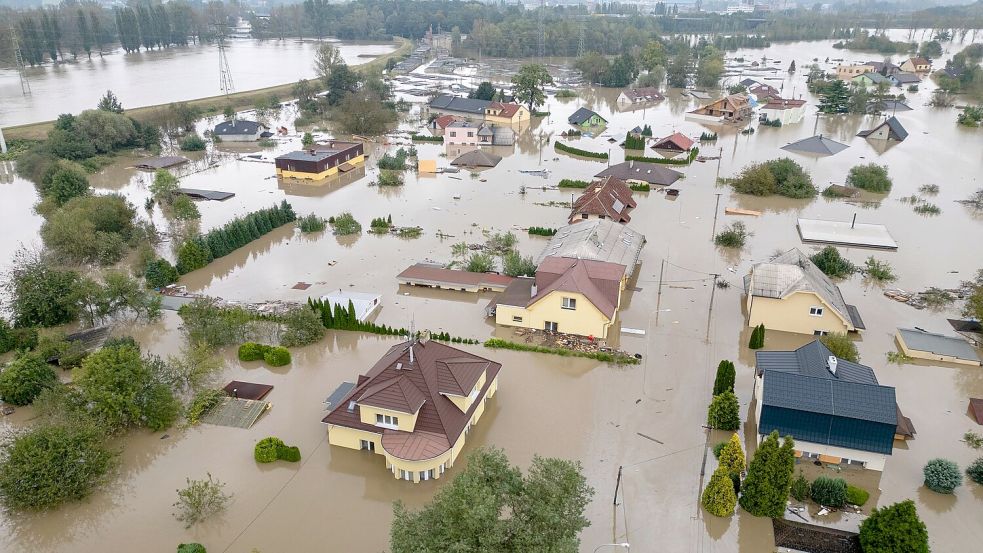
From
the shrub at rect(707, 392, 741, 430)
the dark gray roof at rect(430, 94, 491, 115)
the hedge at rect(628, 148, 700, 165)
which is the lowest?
the shrub at rect(707, 392, 741, 430)

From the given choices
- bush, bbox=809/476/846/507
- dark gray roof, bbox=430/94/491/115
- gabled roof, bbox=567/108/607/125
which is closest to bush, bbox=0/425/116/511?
bush, bbox=809/476/846/507

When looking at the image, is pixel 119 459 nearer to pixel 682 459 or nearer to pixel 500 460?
pixel 500 460

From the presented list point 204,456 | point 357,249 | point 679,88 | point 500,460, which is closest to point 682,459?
point 500,460

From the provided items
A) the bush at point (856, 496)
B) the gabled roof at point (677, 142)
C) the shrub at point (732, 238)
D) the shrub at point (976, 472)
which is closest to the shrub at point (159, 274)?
Result: the shrub at point (732, 238)

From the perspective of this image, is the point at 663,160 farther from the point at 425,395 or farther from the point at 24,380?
the point at 24,380

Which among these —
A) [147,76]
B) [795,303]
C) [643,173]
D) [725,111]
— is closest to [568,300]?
[795,303]

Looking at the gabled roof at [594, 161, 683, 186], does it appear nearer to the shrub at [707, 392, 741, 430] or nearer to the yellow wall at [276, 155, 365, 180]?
the yellow wall at [276, 155, 365, 180]
